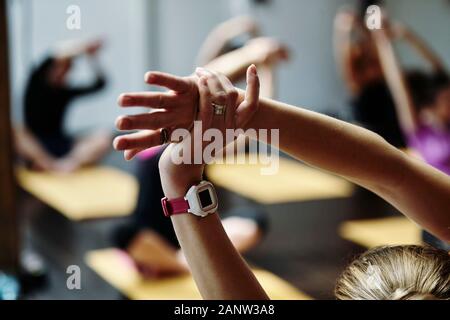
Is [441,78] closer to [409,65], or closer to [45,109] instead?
[409,65]

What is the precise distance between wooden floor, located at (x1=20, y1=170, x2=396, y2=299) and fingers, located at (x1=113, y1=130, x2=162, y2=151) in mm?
1531

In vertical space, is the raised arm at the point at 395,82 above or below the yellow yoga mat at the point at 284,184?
above

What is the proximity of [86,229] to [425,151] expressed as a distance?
153 cm

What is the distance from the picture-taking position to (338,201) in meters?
3.91

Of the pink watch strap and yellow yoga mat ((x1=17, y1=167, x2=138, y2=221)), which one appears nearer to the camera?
the pink watch strap

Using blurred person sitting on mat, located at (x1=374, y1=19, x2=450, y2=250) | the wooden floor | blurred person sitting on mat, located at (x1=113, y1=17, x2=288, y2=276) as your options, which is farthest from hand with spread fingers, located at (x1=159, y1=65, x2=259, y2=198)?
blurred person sitting on mat, located at (x1=374, y1=19, x2=450, y2=250)

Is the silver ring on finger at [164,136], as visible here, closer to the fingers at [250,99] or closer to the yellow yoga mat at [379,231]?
the fingers at [250,99]

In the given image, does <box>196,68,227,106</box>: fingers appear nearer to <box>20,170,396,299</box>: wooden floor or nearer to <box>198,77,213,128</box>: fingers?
<box>198,77,213,128</box>: fingers

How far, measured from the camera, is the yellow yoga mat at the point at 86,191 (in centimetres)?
382

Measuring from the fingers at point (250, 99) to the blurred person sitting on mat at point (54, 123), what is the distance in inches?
142

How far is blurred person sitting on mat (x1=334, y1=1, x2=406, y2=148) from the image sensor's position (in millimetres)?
3504

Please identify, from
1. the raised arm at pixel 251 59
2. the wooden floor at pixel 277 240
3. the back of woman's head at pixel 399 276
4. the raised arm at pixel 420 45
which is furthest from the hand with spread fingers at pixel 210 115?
the raised arm at pixel 420 45

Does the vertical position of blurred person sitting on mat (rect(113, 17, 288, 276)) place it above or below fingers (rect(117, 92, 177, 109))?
below
